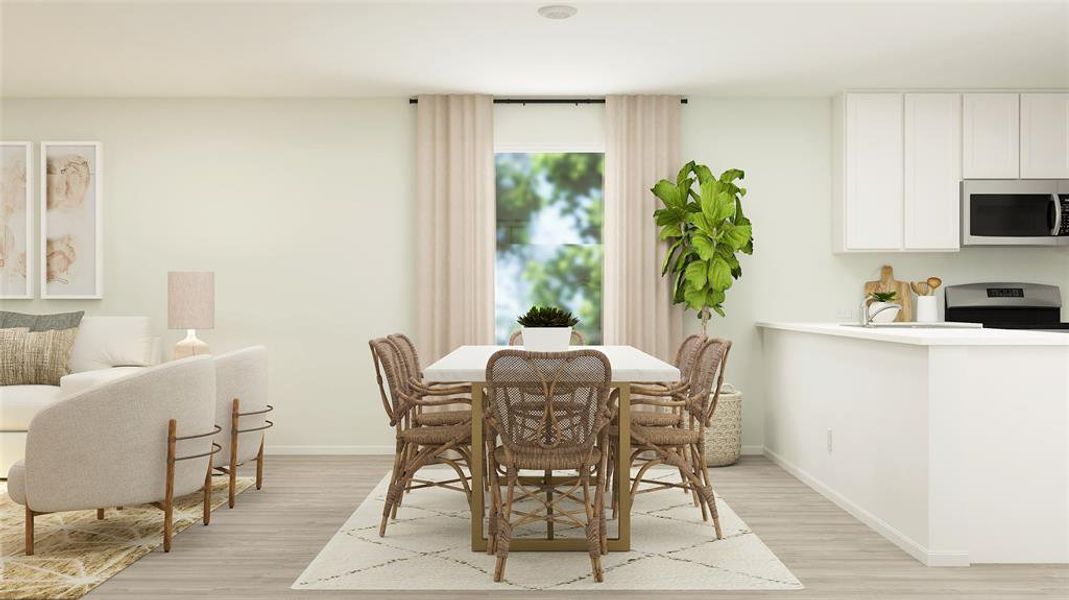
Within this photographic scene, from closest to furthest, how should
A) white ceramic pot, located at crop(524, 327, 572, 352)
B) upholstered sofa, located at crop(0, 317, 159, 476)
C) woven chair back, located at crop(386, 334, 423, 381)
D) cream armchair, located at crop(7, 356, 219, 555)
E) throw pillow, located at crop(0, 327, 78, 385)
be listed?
cream armchair, located at crop(7, 356, 219, 555) → white ceramic pot, located at crop(524, 327, 572, 352) → woven chair back, located at crop(386, 334, 423, 381) → upholstered sofa, located at crop(0, 317, 159, 476) → throw pillow, located at crop(0, 327, 78, 385)

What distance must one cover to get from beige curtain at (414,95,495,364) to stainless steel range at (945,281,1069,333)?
339 centimetres

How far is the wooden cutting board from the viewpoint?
19.6 feet

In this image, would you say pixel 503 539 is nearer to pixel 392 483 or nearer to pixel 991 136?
pixel 392 483

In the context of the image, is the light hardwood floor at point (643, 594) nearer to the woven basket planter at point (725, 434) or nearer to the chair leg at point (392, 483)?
the chair leg at point (392, 483)

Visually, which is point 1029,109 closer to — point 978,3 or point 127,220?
point 978,3

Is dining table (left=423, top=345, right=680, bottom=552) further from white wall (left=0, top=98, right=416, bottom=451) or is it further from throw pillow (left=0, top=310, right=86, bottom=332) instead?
throw pillow (left=0, top=310, right=86, bottom=332)

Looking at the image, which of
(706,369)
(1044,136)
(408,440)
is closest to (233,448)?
(408,440)

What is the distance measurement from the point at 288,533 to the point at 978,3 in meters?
4.24

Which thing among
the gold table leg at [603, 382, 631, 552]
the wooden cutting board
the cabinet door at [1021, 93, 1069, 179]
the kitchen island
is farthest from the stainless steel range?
the gold table leg at [603, 382, 631, 552]

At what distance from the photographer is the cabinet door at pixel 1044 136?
5.73m

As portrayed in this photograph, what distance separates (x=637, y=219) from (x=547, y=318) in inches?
81.6

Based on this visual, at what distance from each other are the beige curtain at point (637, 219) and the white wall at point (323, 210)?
217mm

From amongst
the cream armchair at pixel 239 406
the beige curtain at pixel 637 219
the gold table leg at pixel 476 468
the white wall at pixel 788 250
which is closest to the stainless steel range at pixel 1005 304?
the white wall at pixel 788 250

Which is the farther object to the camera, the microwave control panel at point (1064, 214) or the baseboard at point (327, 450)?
the baseboard at point (327, 450)
